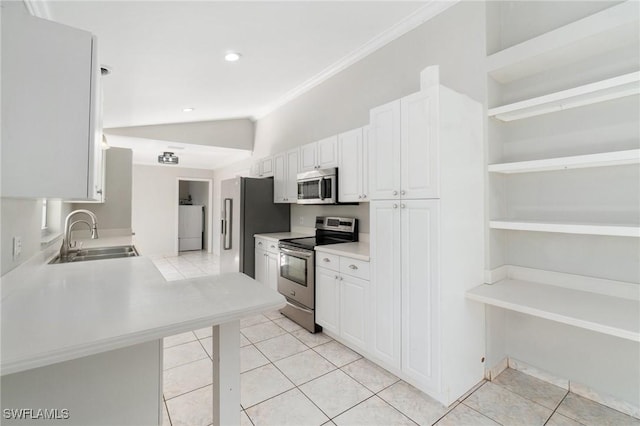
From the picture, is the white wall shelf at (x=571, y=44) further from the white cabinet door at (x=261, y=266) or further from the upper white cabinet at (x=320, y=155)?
the white cabinet door at (x=261, y=266)

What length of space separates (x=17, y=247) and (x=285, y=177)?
9.52 ft

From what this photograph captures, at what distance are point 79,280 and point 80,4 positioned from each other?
1.70 meters

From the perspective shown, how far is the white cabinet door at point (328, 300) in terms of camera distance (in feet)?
8.86

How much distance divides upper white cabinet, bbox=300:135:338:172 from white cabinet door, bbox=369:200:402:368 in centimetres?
111

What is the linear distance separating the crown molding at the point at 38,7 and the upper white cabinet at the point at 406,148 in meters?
2.22

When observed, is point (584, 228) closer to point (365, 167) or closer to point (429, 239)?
point (429, 239)

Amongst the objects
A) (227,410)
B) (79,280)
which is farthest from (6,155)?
(227,410)

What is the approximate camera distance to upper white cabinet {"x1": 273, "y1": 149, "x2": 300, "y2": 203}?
3908 mm

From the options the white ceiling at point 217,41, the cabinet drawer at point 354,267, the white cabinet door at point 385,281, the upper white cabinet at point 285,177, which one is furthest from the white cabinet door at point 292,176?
the white cabinet door at point 385,281

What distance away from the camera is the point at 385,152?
2.22m

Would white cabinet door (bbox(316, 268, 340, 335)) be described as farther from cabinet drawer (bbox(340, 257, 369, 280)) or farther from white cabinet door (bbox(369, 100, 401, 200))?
white cabinet door (bbox(369, 100, 401, 200))

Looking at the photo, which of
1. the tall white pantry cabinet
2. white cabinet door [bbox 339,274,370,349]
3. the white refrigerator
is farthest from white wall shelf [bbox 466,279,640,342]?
the white refrigerator

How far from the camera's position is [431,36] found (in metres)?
2.58

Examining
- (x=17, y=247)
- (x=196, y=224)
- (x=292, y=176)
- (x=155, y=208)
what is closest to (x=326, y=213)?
(x=292, y=176)
